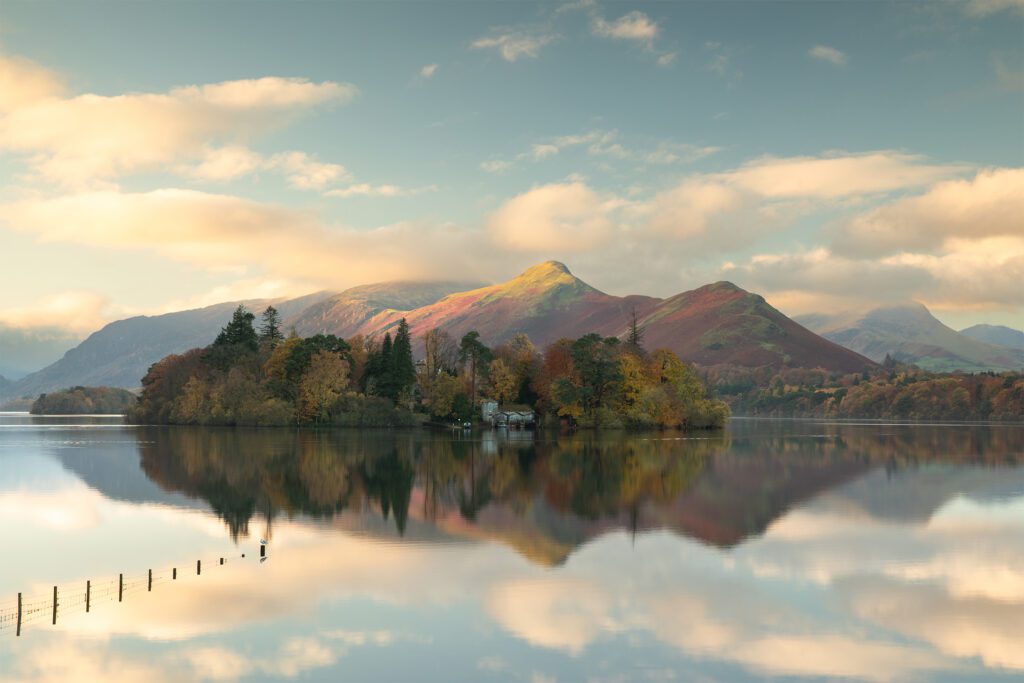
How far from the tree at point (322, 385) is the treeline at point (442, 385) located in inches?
6.4

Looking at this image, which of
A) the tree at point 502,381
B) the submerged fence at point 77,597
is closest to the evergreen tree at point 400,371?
the tree at point 502,381

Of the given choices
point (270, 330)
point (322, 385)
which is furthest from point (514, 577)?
point (270, 330)

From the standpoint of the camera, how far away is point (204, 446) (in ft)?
282

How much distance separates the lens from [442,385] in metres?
139

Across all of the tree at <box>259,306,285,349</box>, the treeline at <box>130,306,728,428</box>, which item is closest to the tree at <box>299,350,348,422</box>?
the treeline at <box>130,306,728,428</box>

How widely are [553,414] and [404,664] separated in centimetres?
11971

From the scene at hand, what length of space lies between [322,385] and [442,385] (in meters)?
19.4

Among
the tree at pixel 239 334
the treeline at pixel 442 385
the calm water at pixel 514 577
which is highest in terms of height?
the tree at pixel 239 334

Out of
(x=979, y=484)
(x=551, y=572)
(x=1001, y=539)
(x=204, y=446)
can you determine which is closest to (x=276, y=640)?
(x=551, y=572)

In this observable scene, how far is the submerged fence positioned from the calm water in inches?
4.9

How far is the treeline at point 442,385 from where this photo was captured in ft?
419

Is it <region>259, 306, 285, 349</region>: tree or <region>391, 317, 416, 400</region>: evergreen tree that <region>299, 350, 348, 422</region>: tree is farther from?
<region>259, 306, 285, 349</region>: tree

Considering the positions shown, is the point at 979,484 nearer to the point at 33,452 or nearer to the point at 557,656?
the point at 557,656

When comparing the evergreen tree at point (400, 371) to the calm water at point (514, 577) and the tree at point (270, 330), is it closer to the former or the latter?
the tree at point (270, 330)
